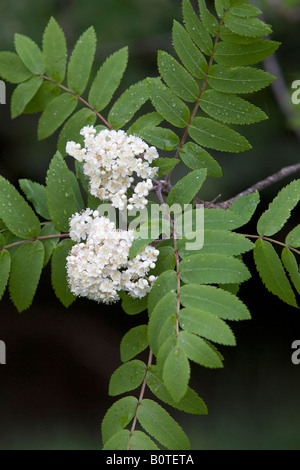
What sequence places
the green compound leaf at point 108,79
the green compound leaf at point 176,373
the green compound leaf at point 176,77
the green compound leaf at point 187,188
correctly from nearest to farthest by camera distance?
the green compound leaf at point 176,373 → the green compound leaf at point 187,188 → the green compound leaf at point 176,77 → the green compound leaf at point 108,79

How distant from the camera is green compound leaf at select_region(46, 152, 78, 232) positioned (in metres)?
1.54

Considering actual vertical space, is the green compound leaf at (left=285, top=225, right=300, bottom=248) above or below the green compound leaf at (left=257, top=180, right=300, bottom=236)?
below

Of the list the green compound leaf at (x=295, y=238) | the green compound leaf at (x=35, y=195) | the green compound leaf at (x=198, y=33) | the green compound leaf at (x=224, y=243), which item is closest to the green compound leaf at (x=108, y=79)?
the green compound leaf at (x=198, y=33)

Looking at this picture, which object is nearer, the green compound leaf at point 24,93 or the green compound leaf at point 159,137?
the green compound leaf at point 159,137

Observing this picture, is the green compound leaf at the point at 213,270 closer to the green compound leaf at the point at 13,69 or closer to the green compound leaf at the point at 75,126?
the green compound leaf at the point at 75,126

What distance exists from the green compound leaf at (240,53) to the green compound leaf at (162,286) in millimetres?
755

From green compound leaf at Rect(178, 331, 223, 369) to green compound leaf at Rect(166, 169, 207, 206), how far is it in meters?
0.47

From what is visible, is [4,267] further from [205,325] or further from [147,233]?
[205,325]

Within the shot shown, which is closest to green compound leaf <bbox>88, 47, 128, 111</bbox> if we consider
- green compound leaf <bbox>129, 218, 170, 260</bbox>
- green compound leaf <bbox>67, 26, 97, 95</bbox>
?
green compound leaf <bbox>67, 26, 97, 95</bbox>

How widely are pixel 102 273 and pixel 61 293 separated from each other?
286 mm

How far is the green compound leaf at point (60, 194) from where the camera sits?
1.54 metres

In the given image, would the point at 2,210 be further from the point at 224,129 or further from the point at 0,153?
the point at 0,153

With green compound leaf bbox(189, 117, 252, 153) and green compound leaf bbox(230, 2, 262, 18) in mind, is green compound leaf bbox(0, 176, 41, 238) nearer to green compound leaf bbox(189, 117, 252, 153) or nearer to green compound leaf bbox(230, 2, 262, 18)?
green compound leaf bbox(189, 117, 252, 153)

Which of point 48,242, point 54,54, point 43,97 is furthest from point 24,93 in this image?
point 48,242
